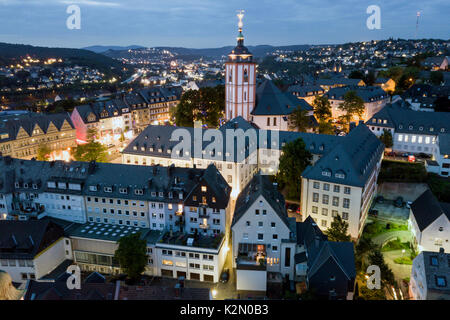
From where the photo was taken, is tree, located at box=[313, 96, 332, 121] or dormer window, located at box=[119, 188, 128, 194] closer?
dormer window, located at box=[119, 188, 128, 194]

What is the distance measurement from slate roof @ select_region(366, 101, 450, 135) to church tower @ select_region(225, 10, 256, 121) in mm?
29548

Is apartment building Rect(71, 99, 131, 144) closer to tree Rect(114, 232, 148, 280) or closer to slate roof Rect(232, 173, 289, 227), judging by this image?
tree Rect(114, 232, 148, 280)

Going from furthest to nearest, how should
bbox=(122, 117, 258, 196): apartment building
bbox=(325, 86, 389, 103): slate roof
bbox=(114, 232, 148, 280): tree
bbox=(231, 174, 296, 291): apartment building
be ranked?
bbox=(325, 86, 389, 103): slate roof < bbox=(122, 117, 258, 196): apartment building < bbox=(231, 174, 296, 291): apartment building < bbox=(114, 232, 148, 280): tree

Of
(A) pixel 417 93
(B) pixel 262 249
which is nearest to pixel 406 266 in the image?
(B) pixel 262 249

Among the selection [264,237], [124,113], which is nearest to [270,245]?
[264,237]

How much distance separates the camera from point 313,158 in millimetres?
64812

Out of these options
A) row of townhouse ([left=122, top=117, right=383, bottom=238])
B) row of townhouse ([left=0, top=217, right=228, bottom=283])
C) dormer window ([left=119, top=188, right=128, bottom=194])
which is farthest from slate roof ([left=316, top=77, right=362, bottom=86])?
dormer window ([left=119, top=188, right=128, bottom=194])

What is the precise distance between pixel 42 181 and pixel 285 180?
38.5 meters

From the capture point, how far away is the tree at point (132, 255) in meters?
39.0

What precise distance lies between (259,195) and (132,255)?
638 inches

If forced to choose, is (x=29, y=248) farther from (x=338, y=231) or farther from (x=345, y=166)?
(x=345, y=166)

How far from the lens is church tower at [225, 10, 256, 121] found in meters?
79.4

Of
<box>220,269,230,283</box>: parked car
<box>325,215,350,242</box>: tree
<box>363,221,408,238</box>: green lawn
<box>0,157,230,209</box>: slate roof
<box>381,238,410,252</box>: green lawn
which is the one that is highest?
<box>0,157,230,209</box>: slate roof

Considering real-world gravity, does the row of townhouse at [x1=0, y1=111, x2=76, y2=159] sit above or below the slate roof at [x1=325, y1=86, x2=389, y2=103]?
below
